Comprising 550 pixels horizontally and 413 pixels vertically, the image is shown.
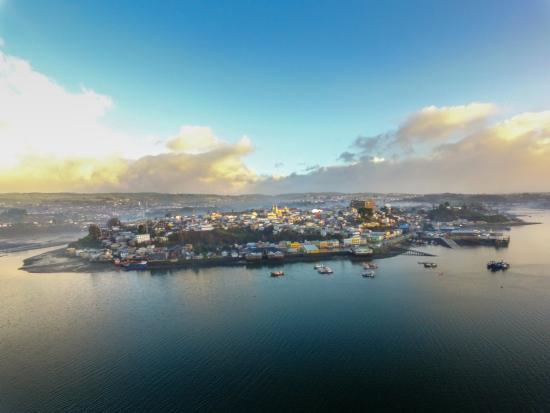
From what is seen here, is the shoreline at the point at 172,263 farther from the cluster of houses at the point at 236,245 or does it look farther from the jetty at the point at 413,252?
the cluster of houses at the point at 236,245

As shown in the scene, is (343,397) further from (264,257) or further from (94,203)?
(94,203)

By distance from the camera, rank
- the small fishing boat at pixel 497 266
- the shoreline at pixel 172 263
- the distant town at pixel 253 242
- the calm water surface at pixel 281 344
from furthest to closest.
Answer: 1. the distant town at pixel 253 242
2. the shoreline at pixel 172 263
3. the small fishing boat at pixel 497 266
4. the calm water surface at pixel 281 344

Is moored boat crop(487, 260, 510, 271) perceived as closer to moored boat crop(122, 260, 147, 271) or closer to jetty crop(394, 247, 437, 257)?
jetty crop(394, 247, 437, 257)

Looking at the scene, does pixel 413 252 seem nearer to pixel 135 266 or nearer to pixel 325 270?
pixel 325 270

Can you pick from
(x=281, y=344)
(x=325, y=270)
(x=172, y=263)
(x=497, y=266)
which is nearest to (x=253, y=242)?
(x=172, y=263)

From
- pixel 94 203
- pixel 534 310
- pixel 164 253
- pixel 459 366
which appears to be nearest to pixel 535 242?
pixel 534 310

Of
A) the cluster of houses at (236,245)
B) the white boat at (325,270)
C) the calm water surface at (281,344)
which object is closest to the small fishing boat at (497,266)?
the calm water surface at (281,344)

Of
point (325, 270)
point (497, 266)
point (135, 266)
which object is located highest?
point (497, 266)

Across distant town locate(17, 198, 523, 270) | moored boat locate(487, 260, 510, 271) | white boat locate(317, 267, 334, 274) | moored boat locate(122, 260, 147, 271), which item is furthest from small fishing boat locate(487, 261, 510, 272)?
moored boat locate(122, 260, 147, 271)
